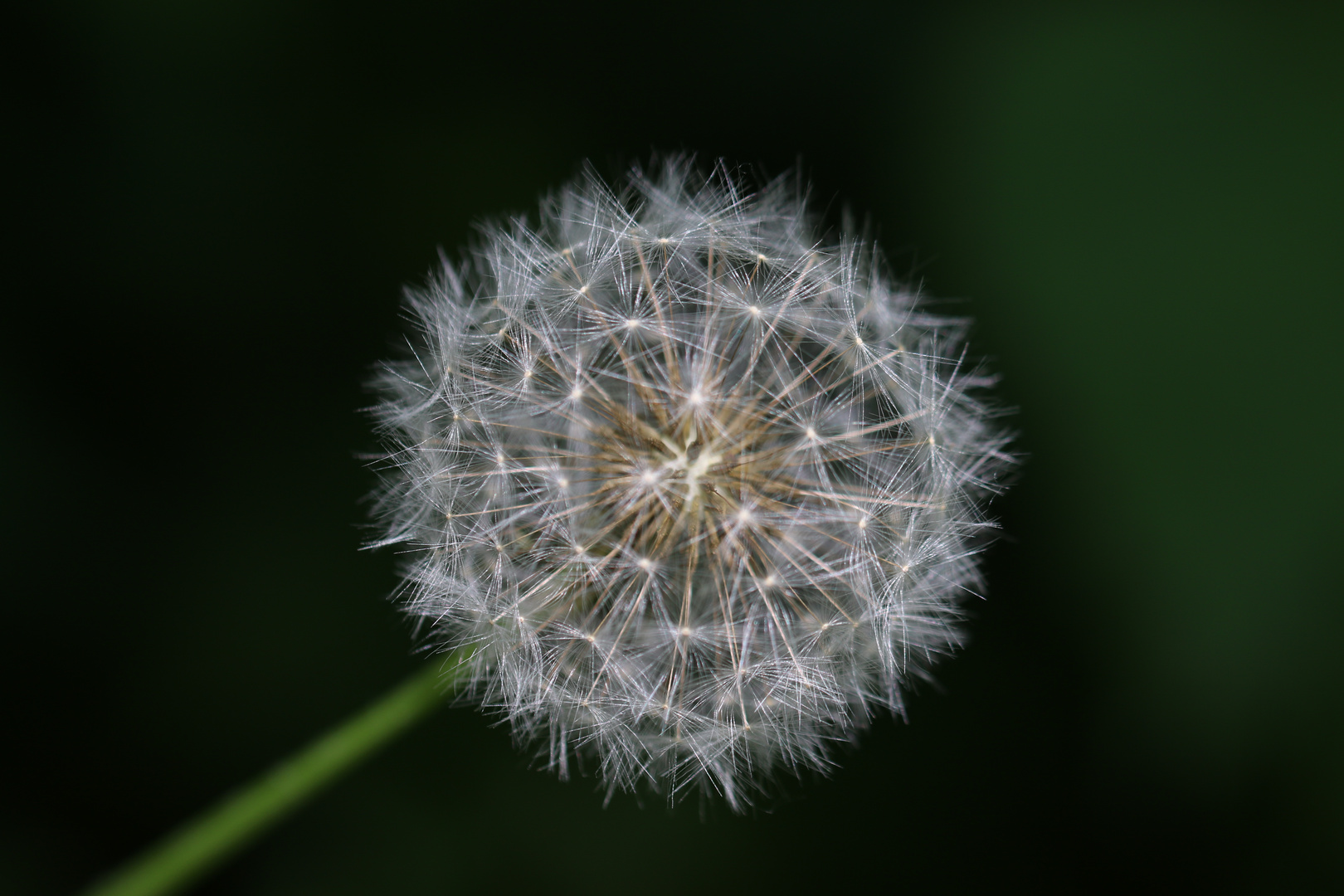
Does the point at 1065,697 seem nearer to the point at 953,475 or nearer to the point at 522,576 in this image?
the point at 953,475

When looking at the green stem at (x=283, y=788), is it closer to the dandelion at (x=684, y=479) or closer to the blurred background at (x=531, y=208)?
the dandelion at (x=684, y=479)

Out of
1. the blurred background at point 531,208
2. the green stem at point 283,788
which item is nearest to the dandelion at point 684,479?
the green stem at point 283,788

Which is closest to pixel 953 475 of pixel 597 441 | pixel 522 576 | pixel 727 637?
pixel 727 637

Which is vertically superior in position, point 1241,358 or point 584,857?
point 584,857

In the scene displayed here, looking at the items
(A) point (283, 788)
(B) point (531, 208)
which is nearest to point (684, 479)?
(A) point (283, 788)

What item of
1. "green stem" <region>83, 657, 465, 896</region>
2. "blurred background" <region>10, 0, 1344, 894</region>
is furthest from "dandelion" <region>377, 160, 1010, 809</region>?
"blurred background" <region>10, 0, 1344, 894</region>

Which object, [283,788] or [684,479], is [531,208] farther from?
[283,788]
